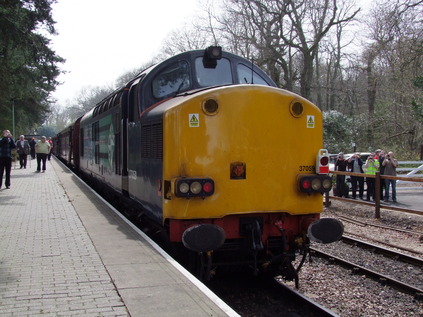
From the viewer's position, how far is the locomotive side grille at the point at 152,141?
5.56 metres

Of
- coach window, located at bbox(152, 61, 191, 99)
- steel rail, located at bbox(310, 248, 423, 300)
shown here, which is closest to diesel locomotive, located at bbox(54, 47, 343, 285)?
coach window, located at bbox(152, 61, 191, 99)

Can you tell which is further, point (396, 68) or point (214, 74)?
point (396, 68)

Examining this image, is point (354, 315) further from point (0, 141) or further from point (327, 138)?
point (327, 138)

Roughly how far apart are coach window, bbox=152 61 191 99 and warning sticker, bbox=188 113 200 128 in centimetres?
132

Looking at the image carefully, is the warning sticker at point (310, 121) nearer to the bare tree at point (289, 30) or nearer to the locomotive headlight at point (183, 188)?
the locomotive headlight at point (183, 188)

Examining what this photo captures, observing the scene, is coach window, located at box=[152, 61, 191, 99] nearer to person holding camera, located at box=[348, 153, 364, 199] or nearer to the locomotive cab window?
the locomotive cab window

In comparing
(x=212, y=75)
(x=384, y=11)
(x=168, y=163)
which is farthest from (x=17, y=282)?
(x=384, y=11)

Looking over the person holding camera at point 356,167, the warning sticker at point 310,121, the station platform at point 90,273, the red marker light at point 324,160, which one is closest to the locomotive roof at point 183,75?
the warning sticker at point 310,121

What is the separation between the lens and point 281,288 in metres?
6.05

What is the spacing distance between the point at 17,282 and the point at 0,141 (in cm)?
994

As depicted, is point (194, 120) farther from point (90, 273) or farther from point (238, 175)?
point (90, 273)

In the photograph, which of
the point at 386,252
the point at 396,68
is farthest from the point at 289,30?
the point at 386,252

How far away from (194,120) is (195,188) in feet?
2.63

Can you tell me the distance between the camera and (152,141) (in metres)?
5.89
